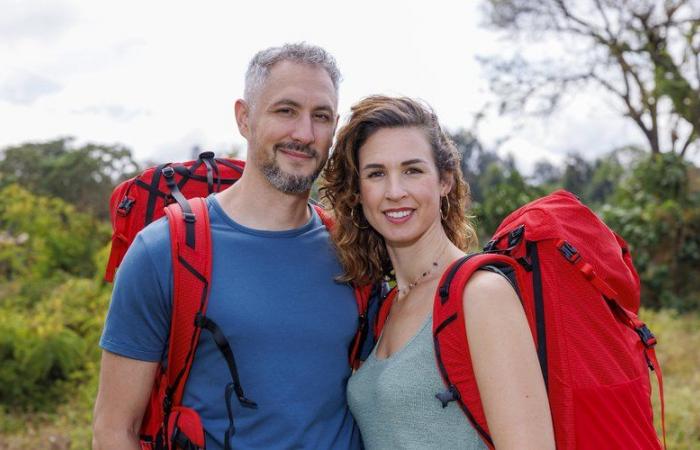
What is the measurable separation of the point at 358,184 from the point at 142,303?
87 cm

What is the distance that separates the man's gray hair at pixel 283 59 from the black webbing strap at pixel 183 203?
0.37 m

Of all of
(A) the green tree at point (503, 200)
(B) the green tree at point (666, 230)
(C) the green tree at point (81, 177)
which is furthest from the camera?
(C) the green tree at point (81, 177)

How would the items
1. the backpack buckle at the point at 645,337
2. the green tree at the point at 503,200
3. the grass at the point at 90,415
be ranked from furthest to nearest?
the green tree at the point at 503,200 → the grass at the point at 90,415 → the backpack buckle at the point at 645,337

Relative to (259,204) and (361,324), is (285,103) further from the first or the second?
(361,324)

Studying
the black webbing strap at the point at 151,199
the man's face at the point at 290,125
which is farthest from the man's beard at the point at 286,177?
the black webbing strap at the point at 151,199

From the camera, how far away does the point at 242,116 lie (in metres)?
2.43

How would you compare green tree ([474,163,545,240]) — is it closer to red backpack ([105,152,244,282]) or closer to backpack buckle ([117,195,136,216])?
red backpack ([105,152,244,282])

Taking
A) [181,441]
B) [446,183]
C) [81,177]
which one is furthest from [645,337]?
[81,177]

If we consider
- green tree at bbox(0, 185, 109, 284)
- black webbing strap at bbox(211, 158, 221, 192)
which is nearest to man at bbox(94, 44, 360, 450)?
black webbing strap at bbox(211, 158, 221, 192)

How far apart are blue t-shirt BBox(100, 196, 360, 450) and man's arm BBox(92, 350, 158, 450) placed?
0.17 ft

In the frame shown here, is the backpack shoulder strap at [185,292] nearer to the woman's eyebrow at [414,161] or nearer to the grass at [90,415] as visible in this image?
the woman's eyebrow at [414,161]

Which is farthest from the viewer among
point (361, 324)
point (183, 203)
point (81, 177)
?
point (81, 177)

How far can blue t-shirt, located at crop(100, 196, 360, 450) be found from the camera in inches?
78.4

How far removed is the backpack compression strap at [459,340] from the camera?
1809mm
